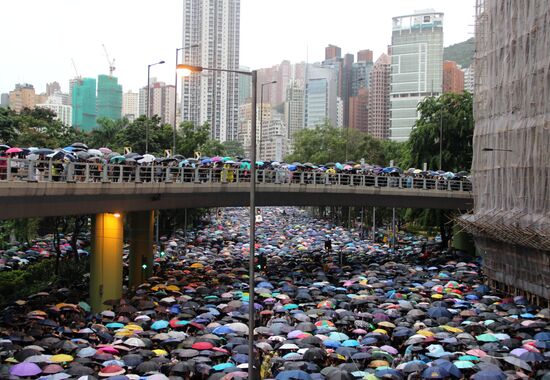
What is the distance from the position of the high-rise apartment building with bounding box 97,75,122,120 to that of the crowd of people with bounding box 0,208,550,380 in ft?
441

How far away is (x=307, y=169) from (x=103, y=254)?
19.0 metres

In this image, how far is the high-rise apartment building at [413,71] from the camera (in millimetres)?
188750

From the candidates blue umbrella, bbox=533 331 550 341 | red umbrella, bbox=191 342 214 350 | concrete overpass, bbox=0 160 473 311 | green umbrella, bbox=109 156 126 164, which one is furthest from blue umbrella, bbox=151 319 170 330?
blue umbrella, bbox=533 331 550 341

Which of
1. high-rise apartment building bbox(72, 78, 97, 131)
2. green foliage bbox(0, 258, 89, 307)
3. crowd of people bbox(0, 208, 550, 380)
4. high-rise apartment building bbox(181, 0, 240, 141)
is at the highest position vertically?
high-rise apartment building bbox(181, 0, 240, 141)

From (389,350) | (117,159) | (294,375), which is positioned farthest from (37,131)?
(294,375)

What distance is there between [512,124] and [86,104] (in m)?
156

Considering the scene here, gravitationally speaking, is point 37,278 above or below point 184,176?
below

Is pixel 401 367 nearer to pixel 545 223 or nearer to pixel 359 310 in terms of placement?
pixel 359 310

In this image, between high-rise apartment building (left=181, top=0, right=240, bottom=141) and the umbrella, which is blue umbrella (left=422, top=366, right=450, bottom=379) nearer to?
the umbrella

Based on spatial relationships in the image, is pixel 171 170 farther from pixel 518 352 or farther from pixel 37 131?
pixel 37 131

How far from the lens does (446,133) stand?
186ft

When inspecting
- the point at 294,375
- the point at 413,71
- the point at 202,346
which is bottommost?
the point at 202,346

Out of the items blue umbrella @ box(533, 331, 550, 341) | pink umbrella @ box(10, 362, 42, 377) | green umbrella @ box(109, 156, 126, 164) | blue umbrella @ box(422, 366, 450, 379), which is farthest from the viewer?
green umbrella @ box(109, 156, 126, 164)

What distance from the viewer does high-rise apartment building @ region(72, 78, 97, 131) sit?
559 feet
